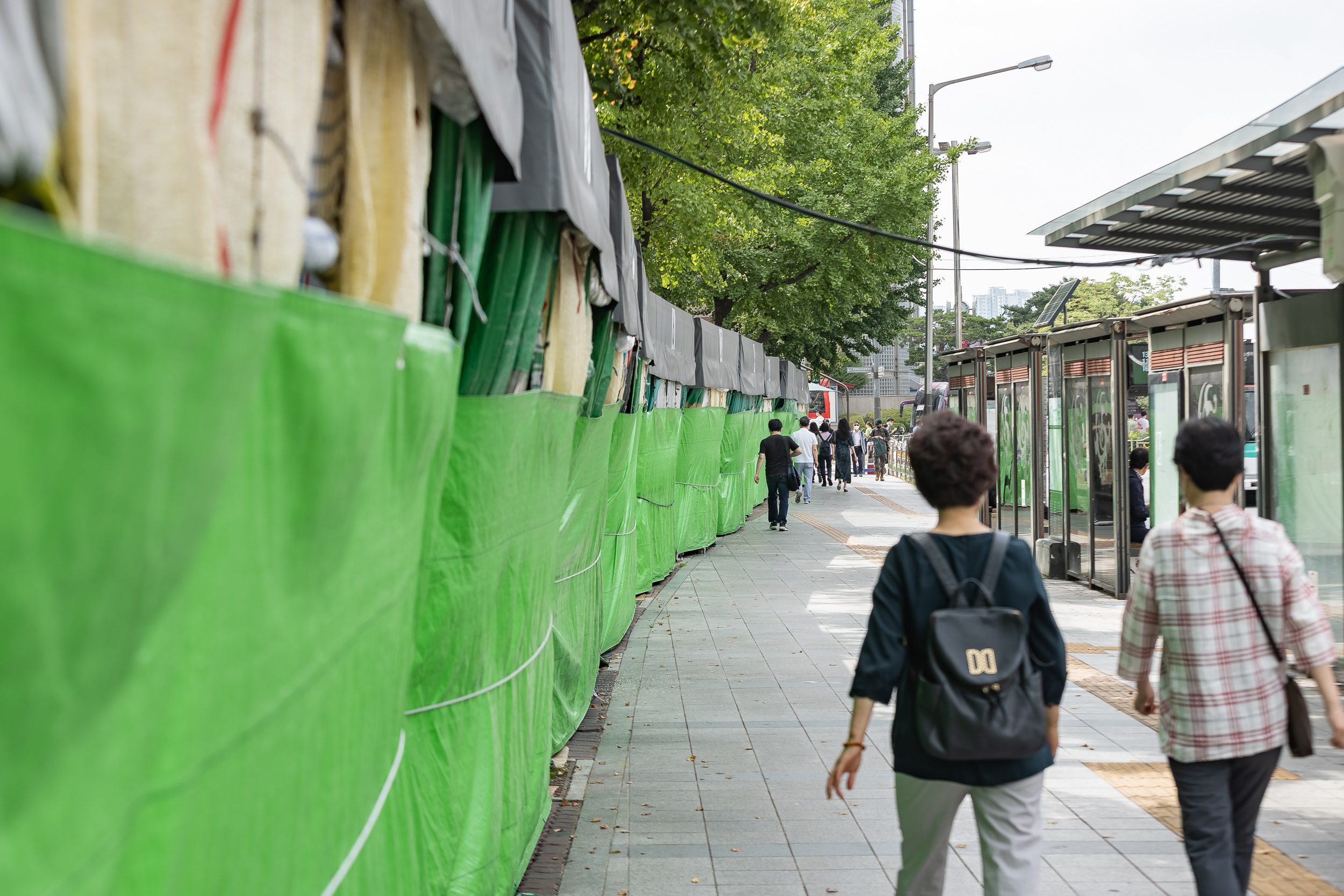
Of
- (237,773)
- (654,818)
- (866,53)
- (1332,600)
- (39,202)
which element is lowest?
(654,818)

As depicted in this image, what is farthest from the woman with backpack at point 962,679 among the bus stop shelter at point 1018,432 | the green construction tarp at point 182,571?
the bus stop shelter at point 1018,432

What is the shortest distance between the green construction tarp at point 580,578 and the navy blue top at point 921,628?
8.16ft

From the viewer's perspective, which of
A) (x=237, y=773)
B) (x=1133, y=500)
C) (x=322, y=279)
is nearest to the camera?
(x=237, y=773)

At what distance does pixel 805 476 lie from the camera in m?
25.8

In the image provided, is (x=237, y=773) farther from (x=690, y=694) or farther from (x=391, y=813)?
(x=690, y=694)

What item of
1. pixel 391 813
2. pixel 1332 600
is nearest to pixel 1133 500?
pixel 1332 600

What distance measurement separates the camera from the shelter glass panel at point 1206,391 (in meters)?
9.20

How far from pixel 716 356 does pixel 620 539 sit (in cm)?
818

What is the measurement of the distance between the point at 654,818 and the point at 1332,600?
479 cm

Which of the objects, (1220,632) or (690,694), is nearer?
(1220,632)

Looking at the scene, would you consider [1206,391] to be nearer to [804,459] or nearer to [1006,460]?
[1006,460]

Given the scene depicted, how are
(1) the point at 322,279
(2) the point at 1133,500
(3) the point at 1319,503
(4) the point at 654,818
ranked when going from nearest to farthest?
(1) the point at 322,279 → (4) the point at 654,818 → (3) the point at 1319,503 → (2) the point at 1133,500

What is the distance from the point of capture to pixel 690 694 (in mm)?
8008

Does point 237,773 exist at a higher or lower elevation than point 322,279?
lower
